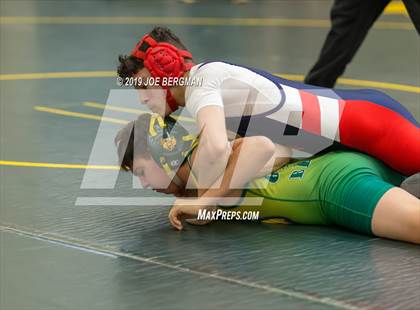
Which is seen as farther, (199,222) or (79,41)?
(79,41)

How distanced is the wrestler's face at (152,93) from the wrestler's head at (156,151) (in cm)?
4

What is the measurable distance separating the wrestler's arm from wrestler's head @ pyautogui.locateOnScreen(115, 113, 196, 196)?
0.44 ft

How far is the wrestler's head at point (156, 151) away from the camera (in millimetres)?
4121

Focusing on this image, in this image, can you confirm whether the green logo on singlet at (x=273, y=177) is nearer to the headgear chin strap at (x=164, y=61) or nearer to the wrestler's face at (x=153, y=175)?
the wrestler's face at (x=153, y=175)

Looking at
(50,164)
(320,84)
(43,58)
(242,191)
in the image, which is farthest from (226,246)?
(43,58)

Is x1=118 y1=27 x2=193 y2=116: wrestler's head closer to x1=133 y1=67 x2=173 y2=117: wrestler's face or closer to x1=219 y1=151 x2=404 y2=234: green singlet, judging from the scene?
x1=133 y1=67 x2=173 y2=117: wrestler's face

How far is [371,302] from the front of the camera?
10.8 ft

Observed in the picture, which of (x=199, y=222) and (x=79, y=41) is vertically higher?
(x=199, y=222)

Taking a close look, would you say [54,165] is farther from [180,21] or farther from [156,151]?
[180,21]

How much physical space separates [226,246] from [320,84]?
2.84 m

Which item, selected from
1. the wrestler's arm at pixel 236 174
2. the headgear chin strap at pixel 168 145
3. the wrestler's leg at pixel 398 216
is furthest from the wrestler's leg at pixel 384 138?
the headgear chin strap at pixel 168 145

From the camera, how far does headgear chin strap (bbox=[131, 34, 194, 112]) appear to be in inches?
162

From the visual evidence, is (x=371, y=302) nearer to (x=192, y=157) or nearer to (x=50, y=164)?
(x=192, y=157)

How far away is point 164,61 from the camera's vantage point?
412cm
